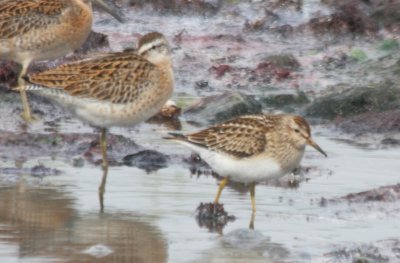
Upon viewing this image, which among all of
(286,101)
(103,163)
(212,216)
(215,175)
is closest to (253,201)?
(212,216)

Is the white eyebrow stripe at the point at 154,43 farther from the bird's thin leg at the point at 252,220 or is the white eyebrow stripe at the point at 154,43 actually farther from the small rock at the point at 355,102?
the small rock at the point at 355,102

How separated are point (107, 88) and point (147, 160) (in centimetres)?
94

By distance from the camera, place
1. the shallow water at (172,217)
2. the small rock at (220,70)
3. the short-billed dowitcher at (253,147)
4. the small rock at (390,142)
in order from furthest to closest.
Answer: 1. the small rock at (220,70)
2. the small rock at (390,142)
3. the short-billed dowitcher at (253,147)
4. the shallow water at (172,217)

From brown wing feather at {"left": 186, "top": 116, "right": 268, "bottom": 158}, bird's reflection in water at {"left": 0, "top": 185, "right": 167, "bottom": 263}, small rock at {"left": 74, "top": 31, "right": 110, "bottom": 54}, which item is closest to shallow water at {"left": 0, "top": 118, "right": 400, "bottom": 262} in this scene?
bird's reflection in water at {"left": 0, "top": 185, "right": 167, "bottom": 263}

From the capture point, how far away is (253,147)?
489 inches

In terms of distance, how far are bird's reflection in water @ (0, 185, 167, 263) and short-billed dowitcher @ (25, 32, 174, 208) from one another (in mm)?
1424

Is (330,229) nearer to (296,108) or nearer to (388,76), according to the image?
(296,108)

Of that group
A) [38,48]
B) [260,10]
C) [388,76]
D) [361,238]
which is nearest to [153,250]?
[361,238]

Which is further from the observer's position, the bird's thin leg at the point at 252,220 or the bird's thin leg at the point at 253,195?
the bird's thin leg at the point at 253,195

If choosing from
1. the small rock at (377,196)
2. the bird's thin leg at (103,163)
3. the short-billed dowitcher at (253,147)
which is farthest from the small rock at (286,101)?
the short-billed dowitcher at (253,147)

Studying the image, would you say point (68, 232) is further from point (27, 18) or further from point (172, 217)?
point (27, 18)

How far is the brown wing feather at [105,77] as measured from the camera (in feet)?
45.4

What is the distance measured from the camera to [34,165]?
550 inches

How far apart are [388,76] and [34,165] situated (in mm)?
6911
